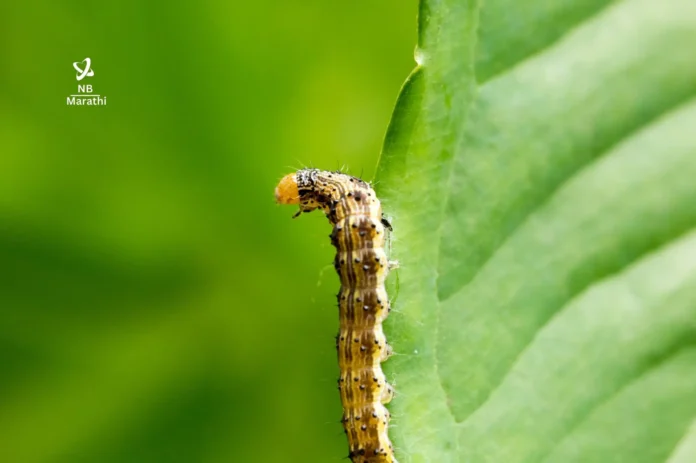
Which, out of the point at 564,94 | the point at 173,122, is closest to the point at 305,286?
the point at 173,122

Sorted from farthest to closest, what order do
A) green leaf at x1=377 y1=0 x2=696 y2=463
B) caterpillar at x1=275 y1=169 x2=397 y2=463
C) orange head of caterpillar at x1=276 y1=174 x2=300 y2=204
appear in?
orange head of caterpillar at x1=276 y1=174 x2=300 y2=204
caterpillar at x1=275 y1=169 x2=397 y2=463
green leaf at x1=377 y1=0 x2=696 y2=463

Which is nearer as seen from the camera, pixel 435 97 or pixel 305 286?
pixel 435 97

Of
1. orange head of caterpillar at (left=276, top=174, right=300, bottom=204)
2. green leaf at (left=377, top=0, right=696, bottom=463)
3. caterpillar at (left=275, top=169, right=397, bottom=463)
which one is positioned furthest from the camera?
orange head of caterpillar at (left=276, top=174, right=300, bottom=204)

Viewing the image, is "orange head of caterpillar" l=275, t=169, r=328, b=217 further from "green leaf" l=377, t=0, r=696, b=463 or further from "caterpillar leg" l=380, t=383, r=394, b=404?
"green leaf" l=377, t=0, r=696, b=463

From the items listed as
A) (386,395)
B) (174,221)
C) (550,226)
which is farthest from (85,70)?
(550,226)

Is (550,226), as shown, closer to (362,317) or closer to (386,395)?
(362,317)

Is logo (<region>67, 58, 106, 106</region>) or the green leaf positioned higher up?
logo (<region>67, 58, 106, 106</region>)

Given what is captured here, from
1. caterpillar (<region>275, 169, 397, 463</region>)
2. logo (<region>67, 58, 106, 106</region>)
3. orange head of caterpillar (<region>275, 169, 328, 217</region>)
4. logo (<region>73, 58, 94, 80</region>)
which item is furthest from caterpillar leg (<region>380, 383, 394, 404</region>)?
logo (<region>73, 58, 94, 80</region>)

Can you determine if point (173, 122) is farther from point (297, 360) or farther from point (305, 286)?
point (297, 360)
